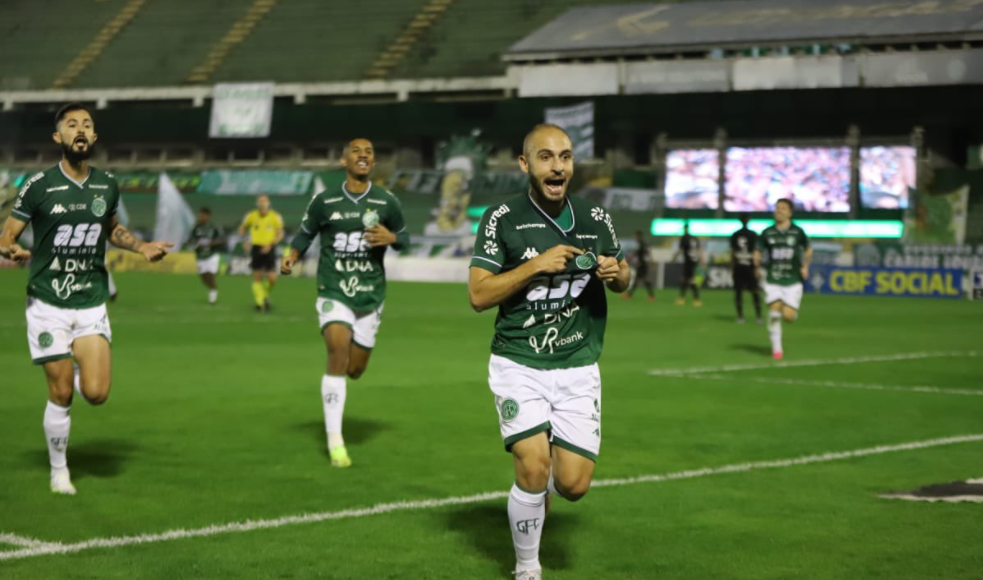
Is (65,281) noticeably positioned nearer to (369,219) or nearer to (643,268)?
(369,219)

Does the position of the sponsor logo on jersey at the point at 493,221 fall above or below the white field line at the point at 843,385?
above

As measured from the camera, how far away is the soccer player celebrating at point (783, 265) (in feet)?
66.9

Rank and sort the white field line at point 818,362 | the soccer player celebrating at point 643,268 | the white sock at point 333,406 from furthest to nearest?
the soccer player celebrating at point 643,268, the white field line at point 818,362, the white sock at point 333,406

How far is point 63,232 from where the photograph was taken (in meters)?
9.42

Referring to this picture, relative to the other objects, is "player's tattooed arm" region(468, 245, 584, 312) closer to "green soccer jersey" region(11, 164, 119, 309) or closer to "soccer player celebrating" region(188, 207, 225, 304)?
"green soccer jersey" region(11, 164, 119, 309)

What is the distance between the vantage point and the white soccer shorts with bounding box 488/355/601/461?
269 inches

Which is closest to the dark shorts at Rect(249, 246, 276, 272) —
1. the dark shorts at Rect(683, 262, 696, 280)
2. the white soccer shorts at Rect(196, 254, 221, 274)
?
the white soccer shorts at Rect(196, 254, 221, 274)

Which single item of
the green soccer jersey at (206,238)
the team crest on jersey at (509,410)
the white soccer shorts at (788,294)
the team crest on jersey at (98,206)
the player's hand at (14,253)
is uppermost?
the team crest on jersey at (98,206)

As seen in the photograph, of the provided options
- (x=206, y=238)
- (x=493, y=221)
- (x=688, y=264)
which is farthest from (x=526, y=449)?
(x=688, y=264)

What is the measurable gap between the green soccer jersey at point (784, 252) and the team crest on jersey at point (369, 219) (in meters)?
10.3

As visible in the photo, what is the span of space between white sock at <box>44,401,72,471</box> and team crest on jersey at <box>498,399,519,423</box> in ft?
12.7

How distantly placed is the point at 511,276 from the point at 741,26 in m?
45.0

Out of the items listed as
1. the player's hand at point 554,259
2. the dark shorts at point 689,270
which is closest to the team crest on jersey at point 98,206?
the player's hand at point 554,259

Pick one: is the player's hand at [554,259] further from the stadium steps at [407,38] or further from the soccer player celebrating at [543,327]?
the stadium steps at [407,38]
